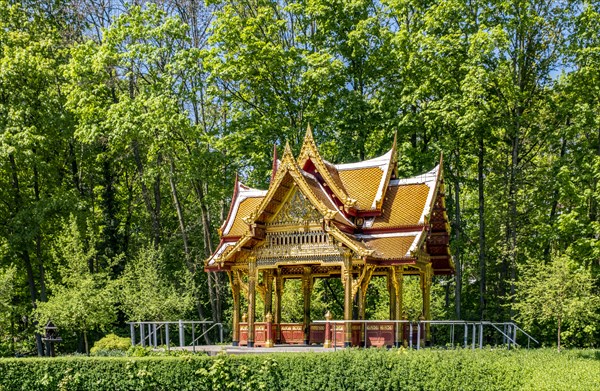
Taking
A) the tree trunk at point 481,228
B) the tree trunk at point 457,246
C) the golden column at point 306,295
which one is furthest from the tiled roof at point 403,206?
the tree trunk at point 481,228

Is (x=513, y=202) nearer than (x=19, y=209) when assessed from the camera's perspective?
Yes

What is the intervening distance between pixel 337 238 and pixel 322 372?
5.06m

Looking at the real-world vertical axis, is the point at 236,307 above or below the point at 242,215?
below

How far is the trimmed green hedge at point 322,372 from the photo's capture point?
18.4 metres

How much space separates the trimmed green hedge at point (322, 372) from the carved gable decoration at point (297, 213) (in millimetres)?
5434

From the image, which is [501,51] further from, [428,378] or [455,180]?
[428,378]

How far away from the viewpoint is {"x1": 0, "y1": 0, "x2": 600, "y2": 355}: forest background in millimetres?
34656

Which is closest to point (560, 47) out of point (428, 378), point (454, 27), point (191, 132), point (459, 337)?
point (454, 27)

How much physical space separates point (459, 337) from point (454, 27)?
17.1 metres

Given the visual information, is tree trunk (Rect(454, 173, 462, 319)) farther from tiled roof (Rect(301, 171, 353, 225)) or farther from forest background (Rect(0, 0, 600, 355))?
tiled roof (Rect(301, 171, 353, 225))

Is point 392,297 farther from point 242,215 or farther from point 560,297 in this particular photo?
point 242,215

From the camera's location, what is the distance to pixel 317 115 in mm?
38281

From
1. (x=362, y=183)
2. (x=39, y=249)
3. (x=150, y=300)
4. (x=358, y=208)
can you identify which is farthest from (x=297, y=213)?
(x=39, y=249)

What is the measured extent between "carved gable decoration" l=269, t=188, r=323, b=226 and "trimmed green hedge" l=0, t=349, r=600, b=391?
543cm
